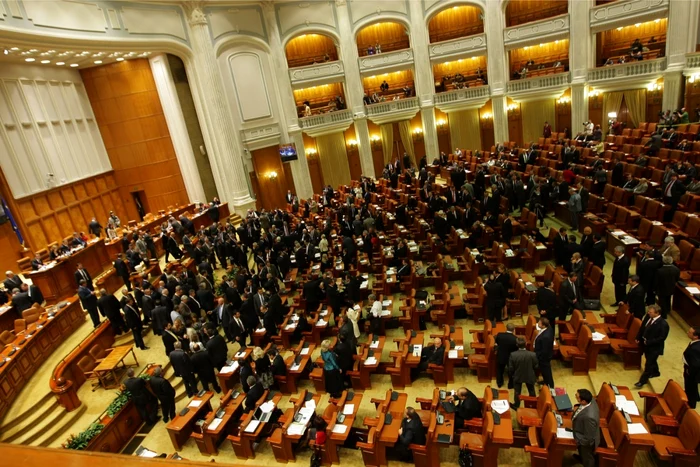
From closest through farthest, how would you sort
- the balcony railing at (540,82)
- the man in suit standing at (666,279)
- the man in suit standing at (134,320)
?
the man in suit standing at (666,279) → the man in suit standing at (134,320) → the balcony railing at (540,82)

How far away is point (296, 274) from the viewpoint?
41.2ft

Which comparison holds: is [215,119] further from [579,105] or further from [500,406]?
[500,406]

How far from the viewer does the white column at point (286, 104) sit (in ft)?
70.2

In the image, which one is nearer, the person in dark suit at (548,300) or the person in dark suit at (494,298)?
the person in dark suit at (548,300)

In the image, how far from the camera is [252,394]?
7.41 metres

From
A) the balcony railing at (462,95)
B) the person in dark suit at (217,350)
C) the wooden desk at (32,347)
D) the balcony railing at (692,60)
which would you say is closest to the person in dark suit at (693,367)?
the person in dark suit at (217,350)

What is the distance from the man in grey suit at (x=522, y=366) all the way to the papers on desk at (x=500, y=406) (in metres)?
0.47

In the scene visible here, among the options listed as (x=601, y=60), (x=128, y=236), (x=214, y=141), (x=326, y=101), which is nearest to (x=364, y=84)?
(x=326, y=101)

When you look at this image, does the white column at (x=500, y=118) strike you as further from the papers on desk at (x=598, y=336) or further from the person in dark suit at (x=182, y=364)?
the person in dark suit at (x=182, y=364)

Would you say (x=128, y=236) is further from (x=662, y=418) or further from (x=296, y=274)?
(x=662, y=418)

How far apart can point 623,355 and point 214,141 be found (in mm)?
17914

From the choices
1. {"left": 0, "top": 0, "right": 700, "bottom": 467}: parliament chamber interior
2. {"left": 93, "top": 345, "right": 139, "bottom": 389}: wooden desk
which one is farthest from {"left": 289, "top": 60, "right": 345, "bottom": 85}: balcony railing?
{"left": 93, "top": 345, "right": 139, "bottom": 389}: wooden desk

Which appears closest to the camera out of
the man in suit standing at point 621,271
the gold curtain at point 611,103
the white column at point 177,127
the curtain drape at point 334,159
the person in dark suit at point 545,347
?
the person in dark suit at point 545,347

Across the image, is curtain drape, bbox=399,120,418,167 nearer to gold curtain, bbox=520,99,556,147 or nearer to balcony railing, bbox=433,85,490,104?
balcony railing, bbox=433,85,490,104
